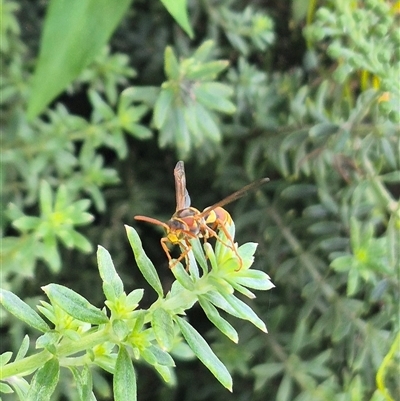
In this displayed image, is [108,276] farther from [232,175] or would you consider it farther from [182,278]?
[232,175]

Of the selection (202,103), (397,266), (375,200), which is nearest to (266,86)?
(202,103)

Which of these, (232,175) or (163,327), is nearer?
(163,327)

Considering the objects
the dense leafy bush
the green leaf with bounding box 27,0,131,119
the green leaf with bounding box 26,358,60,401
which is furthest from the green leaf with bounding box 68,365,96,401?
the green leaf with bounding box 27,0,131,119

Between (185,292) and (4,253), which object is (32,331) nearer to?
(4,253)

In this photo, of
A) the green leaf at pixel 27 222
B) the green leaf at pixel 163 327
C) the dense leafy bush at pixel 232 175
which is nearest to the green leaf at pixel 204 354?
the green leaf at pixel 163 327

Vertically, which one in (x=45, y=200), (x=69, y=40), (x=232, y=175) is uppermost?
(x=69, y=40)

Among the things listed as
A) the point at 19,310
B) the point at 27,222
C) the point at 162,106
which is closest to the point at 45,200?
the point at 27,222

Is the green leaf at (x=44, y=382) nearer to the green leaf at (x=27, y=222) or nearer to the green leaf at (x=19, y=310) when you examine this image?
the green leaf at (x=19, y=310)
